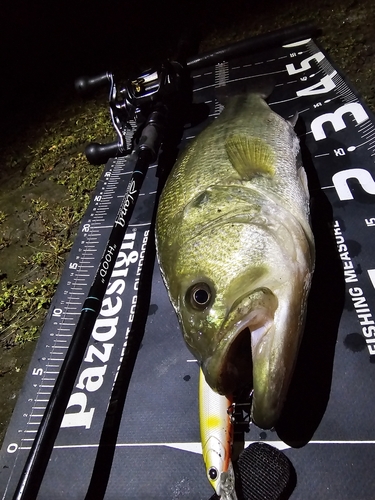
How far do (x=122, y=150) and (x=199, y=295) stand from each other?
53.9 inches

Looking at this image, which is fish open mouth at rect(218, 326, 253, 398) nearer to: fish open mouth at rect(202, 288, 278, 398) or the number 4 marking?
fish open mouth at rect(202, 288, 278, 398)

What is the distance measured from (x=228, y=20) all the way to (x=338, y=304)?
3.16m

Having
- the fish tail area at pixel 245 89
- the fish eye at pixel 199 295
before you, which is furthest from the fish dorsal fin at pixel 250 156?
the fish tail area at pixel 245 89

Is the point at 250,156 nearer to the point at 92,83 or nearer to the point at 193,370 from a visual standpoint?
the point at 193,370

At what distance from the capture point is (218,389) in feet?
4.45

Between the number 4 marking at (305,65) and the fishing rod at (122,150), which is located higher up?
the number 4 marking at (305,65)

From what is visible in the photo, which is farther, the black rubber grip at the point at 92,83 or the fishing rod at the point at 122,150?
the black rubber grip at the point at 92,83

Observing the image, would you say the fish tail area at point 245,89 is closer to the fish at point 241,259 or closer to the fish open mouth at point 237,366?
the fish at point 241,259

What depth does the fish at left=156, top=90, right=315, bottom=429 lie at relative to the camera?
1309 mm

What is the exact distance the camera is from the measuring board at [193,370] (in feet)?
4.92

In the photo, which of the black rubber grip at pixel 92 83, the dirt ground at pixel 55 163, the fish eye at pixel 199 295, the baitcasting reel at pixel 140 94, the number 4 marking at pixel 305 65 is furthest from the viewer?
the number 4 marking at pixel 305 65

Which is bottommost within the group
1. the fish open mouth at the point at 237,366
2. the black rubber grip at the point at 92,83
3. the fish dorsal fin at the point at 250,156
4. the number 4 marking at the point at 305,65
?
the fish open mouth at the point at 237,366

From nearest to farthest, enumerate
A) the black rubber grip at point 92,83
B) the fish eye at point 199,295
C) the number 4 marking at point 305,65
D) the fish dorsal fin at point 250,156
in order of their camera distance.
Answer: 1. the fish eye at point 199,295
2. the fish dorsal fin at point 250,156
3. the black rubber grip at point 92,83
4. the number 4 marking at point 305,65

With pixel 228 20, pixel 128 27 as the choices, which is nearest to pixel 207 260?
pixel 228 20
